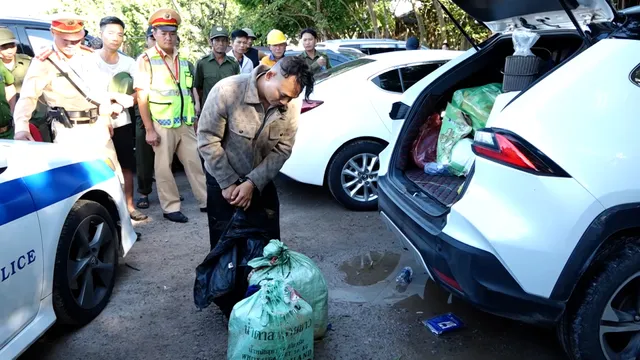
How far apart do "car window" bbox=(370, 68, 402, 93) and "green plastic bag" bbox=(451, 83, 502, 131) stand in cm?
139

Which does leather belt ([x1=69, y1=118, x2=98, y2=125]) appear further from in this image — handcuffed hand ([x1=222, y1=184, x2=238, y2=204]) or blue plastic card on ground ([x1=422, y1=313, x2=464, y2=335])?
blue plastic card on ground ([x1=422, y1=313, x2=464, y2=335])

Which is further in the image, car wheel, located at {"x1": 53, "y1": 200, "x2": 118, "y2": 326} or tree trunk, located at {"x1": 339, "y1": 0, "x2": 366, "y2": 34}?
tree trunk, located at {"x1": 339, "y1": 0, "x2": 366, "y2": 34}

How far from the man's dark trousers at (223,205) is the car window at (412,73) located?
2.49 meters

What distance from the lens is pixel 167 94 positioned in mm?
4727

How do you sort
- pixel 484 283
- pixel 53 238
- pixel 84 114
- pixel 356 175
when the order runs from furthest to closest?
pixel 356 175, pixel 84 114, pixel 53 238, pixel 484 283

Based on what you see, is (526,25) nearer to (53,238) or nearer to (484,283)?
(484,283)

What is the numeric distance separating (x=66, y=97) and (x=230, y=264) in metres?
2.26

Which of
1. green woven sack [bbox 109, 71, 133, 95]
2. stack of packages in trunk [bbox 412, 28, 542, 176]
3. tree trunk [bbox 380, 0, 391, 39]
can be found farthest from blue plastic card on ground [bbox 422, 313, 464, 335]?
tree trunk [bbox 380, 0, 391, 39]

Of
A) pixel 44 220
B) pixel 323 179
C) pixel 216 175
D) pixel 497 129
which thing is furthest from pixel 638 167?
pixel 323 179

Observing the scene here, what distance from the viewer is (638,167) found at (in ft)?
7.05

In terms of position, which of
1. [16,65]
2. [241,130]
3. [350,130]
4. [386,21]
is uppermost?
[386,21]

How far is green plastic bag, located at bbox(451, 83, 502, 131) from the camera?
3.60 m

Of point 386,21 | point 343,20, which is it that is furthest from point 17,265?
point 343,20

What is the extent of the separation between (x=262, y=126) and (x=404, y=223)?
0.97 meters
